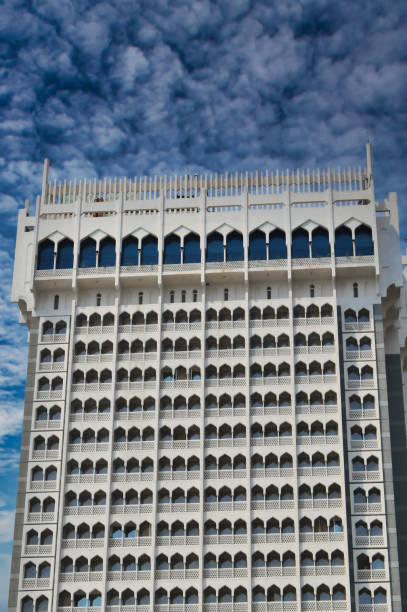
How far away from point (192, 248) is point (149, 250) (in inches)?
103

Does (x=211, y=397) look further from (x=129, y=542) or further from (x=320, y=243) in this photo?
(x=320, y=243)

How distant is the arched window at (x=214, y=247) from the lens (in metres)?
50.1

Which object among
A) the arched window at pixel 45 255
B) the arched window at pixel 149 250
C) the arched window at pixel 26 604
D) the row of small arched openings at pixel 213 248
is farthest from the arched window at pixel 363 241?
the arched window at pixel 26 604

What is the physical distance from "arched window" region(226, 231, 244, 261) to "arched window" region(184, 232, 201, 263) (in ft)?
5.72

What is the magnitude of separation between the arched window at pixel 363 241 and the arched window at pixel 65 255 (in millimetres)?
17165

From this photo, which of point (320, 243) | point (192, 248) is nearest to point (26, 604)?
point (192, 248)

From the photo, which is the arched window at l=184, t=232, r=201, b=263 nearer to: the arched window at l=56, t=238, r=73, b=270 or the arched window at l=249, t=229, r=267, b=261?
the arched window at l=249, t=229, r=267, b=261

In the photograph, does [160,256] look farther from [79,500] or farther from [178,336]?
[79,500]

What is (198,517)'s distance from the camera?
148 ft

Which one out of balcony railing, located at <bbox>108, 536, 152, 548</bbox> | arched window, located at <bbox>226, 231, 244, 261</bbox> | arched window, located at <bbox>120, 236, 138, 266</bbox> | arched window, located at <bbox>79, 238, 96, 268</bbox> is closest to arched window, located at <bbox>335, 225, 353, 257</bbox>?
arched window, located at <bbox>226, 231, 244, 261</bbox>

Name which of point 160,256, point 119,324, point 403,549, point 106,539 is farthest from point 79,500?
point 403,549

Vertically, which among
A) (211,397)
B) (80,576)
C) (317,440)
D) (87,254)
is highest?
(87,254)

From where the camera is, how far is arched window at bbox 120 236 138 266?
50.7 meters

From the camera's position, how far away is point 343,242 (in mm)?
49906
